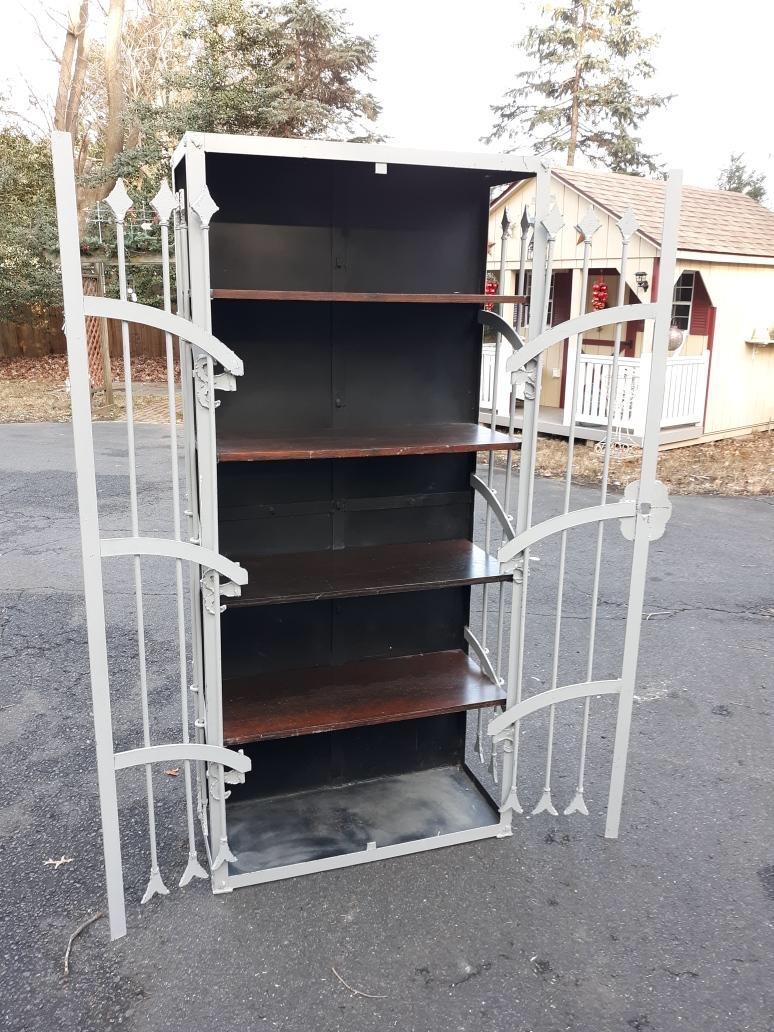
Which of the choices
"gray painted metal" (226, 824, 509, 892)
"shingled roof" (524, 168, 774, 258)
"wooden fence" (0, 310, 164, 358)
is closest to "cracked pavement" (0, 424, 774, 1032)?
"gray painted metal" (226, 824, 509, 892)

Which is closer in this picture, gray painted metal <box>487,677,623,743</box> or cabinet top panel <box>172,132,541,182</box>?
cabinet top panel <box>172,132,541,182</box>

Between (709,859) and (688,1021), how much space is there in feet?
2.62

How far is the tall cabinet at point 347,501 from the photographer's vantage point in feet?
9.02

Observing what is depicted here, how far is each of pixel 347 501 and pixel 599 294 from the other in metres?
8.98

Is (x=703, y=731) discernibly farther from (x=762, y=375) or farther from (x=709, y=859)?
(x=762, y=375)

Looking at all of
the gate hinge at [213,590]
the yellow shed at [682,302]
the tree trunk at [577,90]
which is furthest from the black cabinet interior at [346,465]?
the tree trunk at [577,90]

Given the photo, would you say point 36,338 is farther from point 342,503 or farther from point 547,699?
point 547,699

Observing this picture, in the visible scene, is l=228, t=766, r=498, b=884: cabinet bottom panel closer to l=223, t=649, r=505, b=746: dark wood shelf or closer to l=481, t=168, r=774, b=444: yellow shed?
l=223, t=649, r=505, b=746: dark wood shelf

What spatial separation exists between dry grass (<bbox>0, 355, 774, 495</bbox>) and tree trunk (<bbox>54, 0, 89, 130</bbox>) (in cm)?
503

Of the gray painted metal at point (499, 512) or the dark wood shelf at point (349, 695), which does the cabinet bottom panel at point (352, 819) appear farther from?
the gray painted metal at point (499, 512)

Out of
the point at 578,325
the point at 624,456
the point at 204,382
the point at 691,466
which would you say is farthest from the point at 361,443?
Answer: the point at 691,466

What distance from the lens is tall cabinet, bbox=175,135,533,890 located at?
2.75m

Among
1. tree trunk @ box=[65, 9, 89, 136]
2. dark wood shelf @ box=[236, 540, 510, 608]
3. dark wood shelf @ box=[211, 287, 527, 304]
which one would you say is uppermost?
tree trunk @ box=[65, 9, 89, 136]

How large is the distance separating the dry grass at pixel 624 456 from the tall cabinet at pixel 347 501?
5.75 meters
